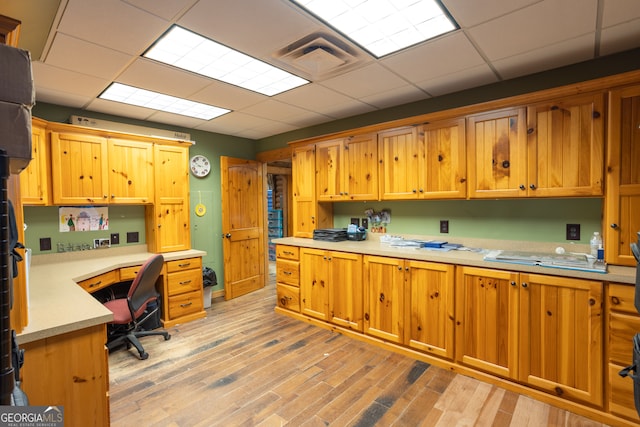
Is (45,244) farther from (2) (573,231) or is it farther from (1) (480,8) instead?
(2) (573,231)

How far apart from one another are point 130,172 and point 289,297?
242 cm

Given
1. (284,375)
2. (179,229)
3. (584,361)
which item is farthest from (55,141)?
(584,361)

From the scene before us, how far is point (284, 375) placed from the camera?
103 inches

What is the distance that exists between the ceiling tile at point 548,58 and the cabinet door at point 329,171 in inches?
71.8

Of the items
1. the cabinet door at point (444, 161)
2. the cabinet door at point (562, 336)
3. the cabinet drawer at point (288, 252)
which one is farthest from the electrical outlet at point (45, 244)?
the cabinet door at point (562, 336)

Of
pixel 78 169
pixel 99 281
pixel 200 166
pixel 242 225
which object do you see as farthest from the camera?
pixel 242 225

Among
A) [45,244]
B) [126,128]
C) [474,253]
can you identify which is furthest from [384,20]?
[45,244]

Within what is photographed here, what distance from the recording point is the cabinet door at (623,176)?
209 cm

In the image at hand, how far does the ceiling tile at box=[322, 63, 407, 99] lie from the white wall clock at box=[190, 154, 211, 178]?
2487 mm

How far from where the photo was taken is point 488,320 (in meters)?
2.50

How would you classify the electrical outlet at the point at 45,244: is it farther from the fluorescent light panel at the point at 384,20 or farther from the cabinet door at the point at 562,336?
the cabinet door at the point at 562,336

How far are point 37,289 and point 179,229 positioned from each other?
1.84 metres

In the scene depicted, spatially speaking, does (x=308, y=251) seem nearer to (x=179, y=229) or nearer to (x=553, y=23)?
(x=179, y=229)

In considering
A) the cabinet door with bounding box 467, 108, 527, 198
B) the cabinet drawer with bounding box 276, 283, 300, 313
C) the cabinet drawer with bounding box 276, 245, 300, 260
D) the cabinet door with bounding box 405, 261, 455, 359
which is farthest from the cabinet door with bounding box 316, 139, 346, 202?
the cabinet door with bounding box 467, 108, 527, 198
